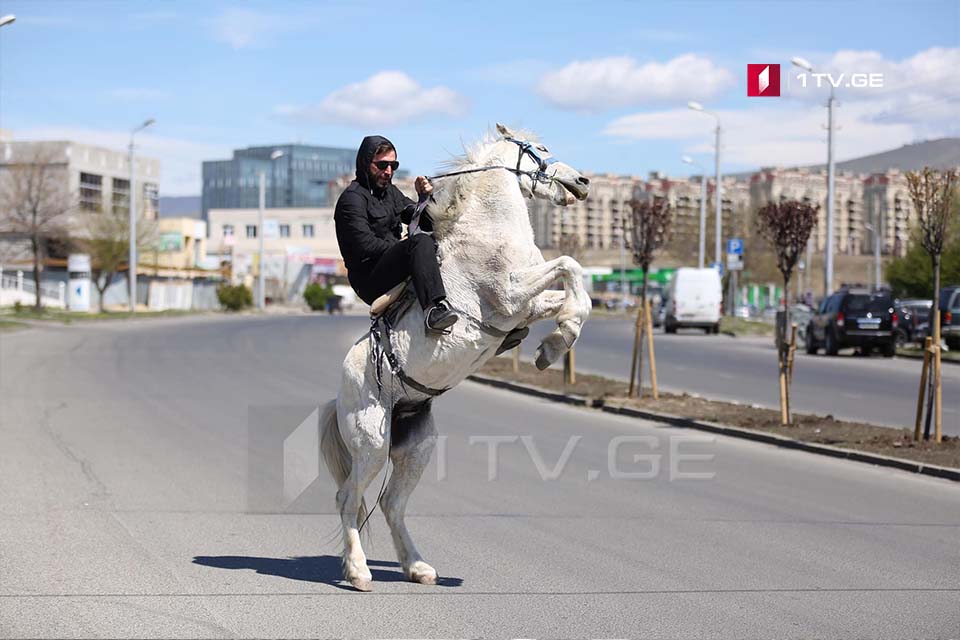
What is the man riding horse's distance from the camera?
6.29 m

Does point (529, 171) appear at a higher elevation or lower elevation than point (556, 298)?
higher

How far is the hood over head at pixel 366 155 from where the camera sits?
6891mm

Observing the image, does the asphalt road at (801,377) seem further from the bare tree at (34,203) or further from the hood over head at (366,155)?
the bare tree at (34,203)

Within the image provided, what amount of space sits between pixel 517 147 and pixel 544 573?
2723 mm

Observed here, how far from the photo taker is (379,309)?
6629 millimetres

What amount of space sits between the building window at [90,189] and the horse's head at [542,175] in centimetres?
9074

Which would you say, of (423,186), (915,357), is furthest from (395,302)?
(915,357)

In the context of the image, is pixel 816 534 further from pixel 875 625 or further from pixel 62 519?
pixel 62 519

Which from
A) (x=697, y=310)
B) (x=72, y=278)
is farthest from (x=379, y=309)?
(x=72, y=278)

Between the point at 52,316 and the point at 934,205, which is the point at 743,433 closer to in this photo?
the point at 934,205

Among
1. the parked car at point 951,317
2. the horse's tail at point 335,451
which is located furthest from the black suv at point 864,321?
the horse's tail at point 335,451

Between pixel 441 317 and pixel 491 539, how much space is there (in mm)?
2979

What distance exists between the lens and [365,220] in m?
6.79

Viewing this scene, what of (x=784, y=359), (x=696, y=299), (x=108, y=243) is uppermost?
(x=108, y=243)
